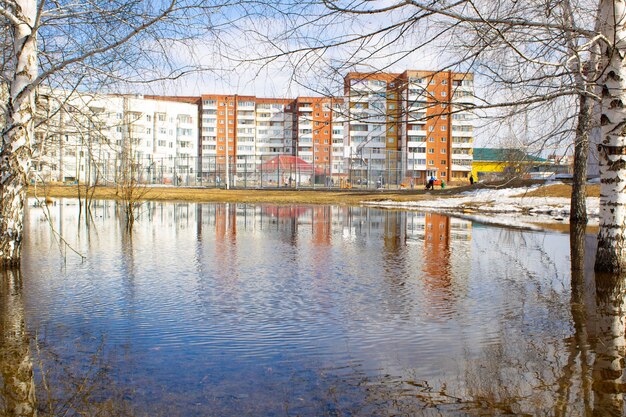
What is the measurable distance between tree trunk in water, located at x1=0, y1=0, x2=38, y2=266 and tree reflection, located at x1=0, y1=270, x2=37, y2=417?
1567mm

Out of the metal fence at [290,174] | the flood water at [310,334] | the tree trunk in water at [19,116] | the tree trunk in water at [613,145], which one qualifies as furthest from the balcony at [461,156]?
the tree trunk in water at [19,116]

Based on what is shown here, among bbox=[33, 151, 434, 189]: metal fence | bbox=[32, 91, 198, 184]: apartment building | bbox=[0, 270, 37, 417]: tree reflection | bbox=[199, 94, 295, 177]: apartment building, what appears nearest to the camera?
bbox=[0, 270, 37, 417]: tree reflection

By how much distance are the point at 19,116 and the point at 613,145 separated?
7.04 metres

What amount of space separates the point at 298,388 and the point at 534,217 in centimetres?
1809

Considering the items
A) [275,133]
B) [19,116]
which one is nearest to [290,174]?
[19,116]

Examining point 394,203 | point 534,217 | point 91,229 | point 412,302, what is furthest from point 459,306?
point 394,203

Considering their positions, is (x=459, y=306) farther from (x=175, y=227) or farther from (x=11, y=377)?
(x=175, y=227)

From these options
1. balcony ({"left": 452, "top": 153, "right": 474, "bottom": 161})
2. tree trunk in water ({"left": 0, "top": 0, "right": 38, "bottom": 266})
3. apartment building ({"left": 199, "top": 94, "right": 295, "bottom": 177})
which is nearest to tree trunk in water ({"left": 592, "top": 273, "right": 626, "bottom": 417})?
tree trunk in water ({"left": 0, "top": 0, "right": 38, "bottom": 266})

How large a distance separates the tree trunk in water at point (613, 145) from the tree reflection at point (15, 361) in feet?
20.9

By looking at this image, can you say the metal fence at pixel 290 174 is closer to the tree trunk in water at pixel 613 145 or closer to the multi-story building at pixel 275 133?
the multi-story building at pixel 275 133

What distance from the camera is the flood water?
3.13m

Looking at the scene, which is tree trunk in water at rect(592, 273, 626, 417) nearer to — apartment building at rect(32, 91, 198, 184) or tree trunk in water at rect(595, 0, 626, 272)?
tree trunk in water at rect(595, 0, 626, 272)

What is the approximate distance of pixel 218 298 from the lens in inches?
230

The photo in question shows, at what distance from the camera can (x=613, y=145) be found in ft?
22.5
